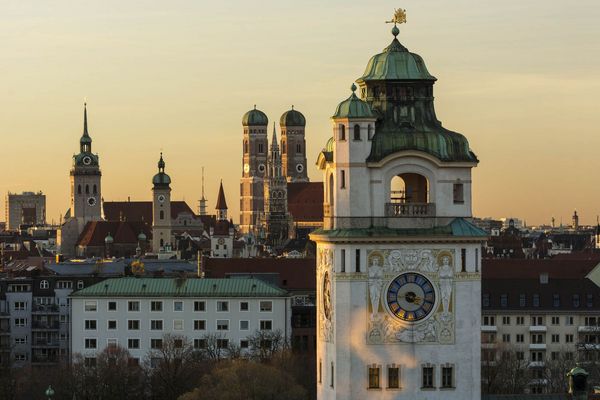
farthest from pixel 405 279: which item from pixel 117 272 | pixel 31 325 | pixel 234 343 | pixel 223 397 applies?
pixel 117 272

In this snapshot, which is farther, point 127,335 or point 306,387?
point 127,335

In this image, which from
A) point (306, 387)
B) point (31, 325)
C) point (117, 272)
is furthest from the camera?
point (117, 272)

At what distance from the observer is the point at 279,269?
157 m

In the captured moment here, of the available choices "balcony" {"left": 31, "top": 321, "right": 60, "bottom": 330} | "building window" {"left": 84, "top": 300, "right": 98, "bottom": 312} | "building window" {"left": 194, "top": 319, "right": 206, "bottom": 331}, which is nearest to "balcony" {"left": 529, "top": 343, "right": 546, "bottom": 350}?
"building window" {"left": 194, "top": 319, "right": 206, "bottom": 331}

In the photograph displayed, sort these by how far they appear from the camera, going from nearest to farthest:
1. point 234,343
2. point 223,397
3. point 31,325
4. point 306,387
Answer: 1. point 223,397
2. point 306,387
3. point 234,343
4. point 31,325

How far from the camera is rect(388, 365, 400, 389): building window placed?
184 ft

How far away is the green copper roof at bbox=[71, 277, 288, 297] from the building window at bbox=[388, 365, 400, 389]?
242ft

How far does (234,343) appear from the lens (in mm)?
127562

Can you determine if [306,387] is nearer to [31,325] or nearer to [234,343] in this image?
[234,343]

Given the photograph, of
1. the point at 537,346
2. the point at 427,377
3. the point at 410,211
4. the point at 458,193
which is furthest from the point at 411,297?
the point at 537,346

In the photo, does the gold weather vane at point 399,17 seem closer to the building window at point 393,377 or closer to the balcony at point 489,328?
the building window at point 393,377

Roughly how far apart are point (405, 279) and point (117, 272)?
126 metres

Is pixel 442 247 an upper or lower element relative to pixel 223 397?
upper

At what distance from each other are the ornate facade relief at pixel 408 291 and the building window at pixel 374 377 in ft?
2.12
